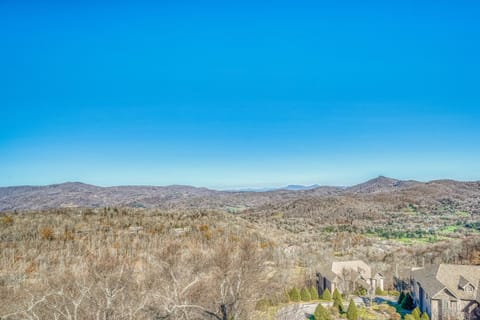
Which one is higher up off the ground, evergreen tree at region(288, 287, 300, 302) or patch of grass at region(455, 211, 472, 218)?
patch of grass at region(455, 211, 472, 218)

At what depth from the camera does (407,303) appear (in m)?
37.2

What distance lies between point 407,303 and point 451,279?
7444 mm

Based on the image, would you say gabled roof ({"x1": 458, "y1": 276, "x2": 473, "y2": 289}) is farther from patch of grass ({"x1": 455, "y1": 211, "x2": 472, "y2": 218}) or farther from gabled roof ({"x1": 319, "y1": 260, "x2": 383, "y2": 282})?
patch of grass ({"x1": 455, "y1": 211, "x2": 472, "y2": 218})

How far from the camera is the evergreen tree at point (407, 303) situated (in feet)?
121

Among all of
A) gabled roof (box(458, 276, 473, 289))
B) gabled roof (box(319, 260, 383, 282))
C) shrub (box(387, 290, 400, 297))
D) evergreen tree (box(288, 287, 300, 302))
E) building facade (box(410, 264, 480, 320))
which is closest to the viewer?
building facade (box(410, 264, 480, 320))

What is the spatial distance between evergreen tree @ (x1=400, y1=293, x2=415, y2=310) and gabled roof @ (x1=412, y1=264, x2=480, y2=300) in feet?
12.7

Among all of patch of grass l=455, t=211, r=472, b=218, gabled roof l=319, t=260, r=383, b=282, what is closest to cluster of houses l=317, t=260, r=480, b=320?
gabled roof l=319, t=260, r=383, b=282

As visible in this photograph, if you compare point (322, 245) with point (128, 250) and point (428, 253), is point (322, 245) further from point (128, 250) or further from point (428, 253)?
point (128, 250)

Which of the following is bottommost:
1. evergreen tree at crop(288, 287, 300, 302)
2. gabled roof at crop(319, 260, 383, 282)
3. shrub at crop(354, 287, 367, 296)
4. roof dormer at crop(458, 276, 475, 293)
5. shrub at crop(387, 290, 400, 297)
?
shrub at crop(387, 290, 400, 297)

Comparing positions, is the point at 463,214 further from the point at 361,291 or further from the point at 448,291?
the point at 448,291

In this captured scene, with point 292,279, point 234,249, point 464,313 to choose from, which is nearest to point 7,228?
point 234,249

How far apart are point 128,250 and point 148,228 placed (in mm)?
15498

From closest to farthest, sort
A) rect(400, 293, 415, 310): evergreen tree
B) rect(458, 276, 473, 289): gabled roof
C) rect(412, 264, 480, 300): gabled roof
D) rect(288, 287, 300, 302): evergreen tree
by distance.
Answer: rect(412, 264, 480, 300): gabled roof, rect(458, 276, 473, 289): gabled roof, rect(400, 293, 415, 310): evergreen tree, rect(288, 287, 300, 302): evergreen tree

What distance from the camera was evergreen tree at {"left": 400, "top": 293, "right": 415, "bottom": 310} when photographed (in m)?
36.9
